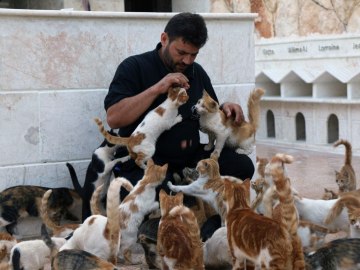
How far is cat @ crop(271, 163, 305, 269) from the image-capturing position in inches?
114

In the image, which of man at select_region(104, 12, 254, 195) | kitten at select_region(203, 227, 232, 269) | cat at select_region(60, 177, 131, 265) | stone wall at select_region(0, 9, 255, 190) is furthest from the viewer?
stone wall at select_region(0, 9, 255, 190)

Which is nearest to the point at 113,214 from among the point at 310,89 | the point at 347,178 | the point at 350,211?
the point at 350,211

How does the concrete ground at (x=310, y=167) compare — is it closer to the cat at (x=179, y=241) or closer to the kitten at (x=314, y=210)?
the cat at (x=179, y=241)

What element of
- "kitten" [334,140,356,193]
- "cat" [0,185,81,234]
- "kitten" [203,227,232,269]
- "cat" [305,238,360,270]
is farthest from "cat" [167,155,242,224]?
"kitten" [334,140,356,193]

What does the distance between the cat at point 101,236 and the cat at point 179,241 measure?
221 millimetres

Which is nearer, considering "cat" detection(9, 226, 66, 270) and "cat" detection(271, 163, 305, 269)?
"cat" detection(271, 163, 305, 269)

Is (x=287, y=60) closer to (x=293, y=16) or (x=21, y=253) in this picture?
(x=293, y=16)

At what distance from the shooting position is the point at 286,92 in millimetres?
8469

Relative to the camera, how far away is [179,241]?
3154mm

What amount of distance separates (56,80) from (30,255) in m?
1.47

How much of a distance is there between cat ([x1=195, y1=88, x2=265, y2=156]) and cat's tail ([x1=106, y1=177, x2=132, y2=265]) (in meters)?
0.94

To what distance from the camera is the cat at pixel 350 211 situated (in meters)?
3.67

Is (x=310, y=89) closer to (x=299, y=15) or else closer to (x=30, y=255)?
(x=299, y=15)

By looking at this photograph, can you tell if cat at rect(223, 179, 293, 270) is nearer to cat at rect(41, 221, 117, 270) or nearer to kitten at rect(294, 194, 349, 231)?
cat at rect(41, 221, 117, 270)
